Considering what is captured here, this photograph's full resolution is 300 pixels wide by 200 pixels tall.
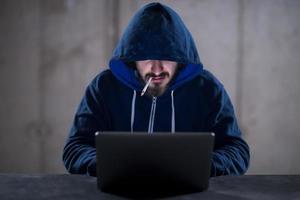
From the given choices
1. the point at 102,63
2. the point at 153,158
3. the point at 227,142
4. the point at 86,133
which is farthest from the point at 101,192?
the point at 102,63

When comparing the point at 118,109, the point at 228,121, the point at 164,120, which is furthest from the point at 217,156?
the point at 118,109

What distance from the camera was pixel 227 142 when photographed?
1.68 meters

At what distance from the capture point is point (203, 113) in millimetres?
1818

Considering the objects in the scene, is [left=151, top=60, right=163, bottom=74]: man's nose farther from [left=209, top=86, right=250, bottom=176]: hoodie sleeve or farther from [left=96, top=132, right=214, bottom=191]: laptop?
[left=96, top=132, right=214, bottom=191]: laptop

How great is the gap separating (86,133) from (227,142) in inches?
23.3

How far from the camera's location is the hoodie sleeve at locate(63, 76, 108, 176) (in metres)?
1.48

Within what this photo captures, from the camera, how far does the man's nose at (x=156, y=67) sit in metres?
1.79

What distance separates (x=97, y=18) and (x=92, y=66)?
360mm

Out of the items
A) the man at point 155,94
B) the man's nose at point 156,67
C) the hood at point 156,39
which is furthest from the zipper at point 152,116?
the hood at point 156,39

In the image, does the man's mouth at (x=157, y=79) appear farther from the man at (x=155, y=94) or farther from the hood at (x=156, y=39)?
the hood at (x=156, y=39)

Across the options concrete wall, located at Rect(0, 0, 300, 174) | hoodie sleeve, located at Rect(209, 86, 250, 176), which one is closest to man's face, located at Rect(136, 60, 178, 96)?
hoodie sleeve, located at Rect(209, 86, 250, 176)

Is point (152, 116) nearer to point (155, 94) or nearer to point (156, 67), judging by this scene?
point (155, 94)

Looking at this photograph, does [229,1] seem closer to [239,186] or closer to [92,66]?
[92,66]

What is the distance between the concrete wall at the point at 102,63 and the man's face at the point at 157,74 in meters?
1.28
